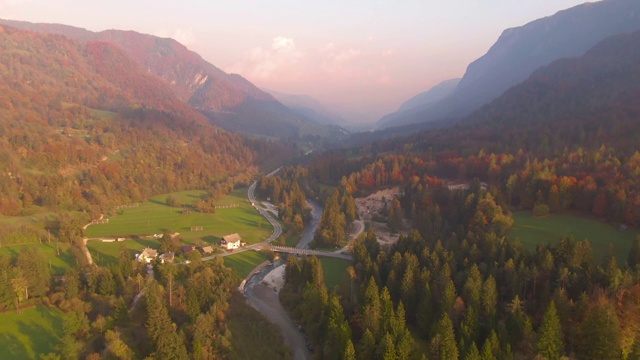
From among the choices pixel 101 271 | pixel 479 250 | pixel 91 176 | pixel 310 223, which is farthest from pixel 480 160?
pixel 91 176

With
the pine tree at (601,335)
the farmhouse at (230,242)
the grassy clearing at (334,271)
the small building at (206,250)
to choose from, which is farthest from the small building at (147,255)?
the pine tree at (601,335)

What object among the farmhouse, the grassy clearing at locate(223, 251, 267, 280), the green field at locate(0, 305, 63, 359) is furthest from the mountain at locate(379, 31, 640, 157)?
the green field at locate(0, 305, 63, 359)

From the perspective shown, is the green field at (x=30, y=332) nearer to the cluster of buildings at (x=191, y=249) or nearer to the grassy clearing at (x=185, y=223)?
the cluster of buildings at (x=191, y=249)

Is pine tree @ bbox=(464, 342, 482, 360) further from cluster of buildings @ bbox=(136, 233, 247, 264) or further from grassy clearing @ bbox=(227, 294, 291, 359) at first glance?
cluster of buildings @ bbox=(136, 233, 247, 264)

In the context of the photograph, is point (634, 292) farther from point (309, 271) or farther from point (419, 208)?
point (419, 208)

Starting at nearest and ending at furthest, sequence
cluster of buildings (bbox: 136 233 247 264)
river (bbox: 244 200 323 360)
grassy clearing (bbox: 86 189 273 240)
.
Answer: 1. river (bbox: 244 200 323 360)
2. cluster of buildings (bbox: 136 233 247 264)
3. grassy clearing (bbox: 86 189 273 240)

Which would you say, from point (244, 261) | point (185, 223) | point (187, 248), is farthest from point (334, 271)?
point (185, 223)

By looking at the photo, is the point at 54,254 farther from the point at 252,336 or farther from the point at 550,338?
the point at 550,338
